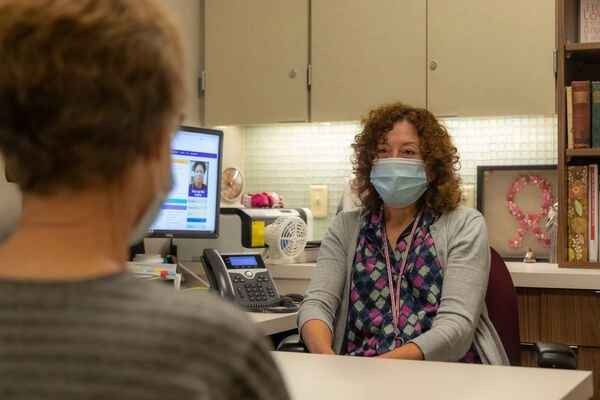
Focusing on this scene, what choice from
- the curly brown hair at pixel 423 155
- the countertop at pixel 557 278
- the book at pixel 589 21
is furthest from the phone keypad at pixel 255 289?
the book at pixel 589 21

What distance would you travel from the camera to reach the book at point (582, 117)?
9.45 ft

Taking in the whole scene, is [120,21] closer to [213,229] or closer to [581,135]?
[213,229]

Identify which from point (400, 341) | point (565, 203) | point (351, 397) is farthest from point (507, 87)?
point (351, 397)

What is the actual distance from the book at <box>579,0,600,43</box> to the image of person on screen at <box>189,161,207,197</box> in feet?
4.43

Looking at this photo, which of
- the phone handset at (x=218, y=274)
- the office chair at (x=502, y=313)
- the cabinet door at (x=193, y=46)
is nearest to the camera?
the office chair at (x=502, y=313)

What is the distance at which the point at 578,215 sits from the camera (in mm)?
2891

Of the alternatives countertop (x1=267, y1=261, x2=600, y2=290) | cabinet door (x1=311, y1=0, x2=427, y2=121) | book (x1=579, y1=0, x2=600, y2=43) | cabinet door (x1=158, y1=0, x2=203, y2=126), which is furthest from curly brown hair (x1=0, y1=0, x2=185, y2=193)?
cabinet door (x1=158, y1=0, x2=203, y2=126)

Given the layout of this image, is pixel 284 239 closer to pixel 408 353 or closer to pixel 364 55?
pixel 364 55

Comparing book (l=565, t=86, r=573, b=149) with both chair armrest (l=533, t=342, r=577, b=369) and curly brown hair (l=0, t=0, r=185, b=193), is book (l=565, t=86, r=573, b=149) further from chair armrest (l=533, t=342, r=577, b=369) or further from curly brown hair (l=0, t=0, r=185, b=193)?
curly brown hair (l=0, t=0, r=185, b=193)

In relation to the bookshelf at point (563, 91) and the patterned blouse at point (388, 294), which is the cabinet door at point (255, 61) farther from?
the patterned blouse at point (388, 294)

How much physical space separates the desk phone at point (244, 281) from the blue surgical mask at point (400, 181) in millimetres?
457

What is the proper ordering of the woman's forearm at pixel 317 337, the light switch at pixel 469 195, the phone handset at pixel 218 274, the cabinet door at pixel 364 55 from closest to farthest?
the woman's forearm at pixel 317 337, the phone handset at pixel 218 274, the cabinet door at pixel 364 55, the light switch at pixel 469 195

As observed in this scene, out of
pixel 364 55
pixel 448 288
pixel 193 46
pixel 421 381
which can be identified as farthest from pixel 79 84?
pixel 193 46

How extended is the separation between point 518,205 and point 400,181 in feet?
4.18
